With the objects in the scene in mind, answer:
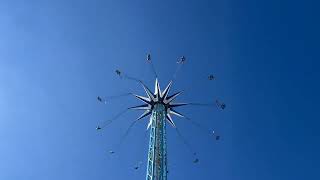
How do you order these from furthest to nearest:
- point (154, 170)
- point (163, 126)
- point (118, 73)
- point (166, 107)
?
point (118, 73) < point (166, 107) < point (163, 126) < point (154, 170)

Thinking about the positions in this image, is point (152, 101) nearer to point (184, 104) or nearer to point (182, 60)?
point (184, 104)

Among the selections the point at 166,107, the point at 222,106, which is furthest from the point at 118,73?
the point at 222,106

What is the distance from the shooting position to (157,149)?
79.1 m

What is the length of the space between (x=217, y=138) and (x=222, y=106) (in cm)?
608

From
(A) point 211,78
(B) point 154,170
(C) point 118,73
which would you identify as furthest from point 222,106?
(B) point 154,170

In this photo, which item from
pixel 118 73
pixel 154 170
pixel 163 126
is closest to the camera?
pixel 154 170

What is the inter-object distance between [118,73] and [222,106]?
20.2 metres

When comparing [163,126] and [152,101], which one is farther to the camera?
[152,101]

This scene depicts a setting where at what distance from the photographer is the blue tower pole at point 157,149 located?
76.2 m

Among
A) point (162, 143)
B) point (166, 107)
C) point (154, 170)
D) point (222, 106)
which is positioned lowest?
point (154, 170)

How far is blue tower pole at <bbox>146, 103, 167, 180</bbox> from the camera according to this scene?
76.2 m

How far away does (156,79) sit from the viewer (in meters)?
90.0

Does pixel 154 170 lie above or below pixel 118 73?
below

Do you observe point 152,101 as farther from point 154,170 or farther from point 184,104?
point 154,170
